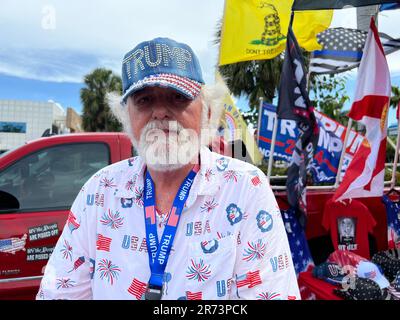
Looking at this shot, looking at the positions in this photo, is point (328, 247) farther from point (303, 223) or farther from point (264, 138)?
point (264, 138)

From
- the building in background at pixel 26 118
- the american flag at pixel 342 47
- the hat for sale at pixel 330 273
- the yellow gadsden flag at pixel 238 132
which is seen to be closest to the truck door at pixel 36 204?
the yellow gadsden flag at pixel 238 132

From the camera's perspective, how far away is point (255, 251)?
1291 millimetres

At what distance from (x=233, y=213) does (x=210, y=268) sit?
0.67 feet

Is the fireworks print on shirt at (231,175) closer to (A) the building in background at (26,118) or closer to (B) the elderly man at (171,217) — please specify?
(B) the elderly man at (171,217)

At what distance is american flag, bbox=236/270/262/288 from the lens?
50.3 inches

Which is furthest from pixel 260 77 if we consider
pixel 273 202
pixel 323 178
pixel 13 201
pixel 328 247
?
pixel 273 202

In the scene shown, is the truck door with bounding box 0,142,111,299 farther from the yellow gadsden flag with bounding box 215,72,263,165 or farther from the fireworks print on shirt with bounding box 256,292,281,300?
the fireworks print on shirt with bounding box 256,292,281,300

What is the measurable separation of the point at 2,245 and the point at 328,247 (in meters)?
3.04

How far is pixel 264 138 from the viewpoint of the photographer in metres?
4.80

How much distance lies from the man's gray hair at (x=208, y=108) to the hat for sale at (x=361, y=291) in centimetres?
162

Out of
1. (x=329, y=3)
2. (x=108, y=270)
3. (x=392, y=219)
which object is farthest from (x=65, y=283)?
(x=392, y=219)

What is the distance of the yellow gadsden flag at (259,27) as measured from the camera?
13.1ft
